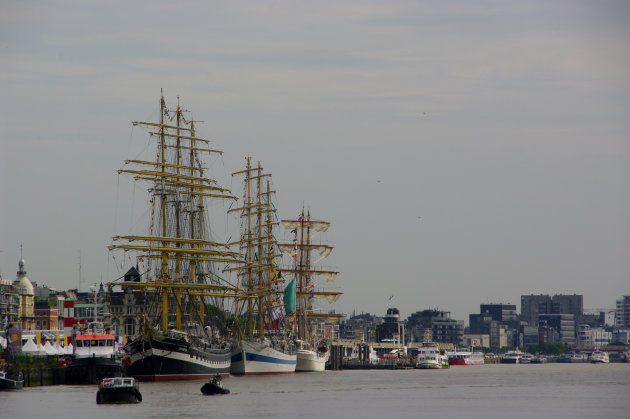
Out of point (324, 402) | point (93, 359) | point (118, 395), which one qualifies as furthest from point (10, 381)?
point (324, 402)

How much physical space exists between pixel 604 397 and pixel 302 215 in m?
88.9

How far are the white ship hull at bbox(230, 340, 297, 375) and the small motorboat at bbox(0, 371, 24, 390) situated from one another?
1719 inches

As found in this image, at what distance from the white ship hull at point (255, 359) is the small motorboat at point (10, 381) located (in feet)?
143

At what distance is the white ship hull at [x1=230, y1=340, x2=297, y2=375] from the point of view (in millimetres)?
145375

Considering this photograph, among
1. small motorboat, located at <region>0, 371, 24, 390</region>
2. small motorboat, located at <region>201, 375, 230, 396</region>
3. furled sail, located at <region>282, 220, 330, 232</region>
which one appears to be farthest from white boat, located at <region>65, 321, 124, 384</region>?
furled sail, located at <region>282, 220, 330, 232</region>

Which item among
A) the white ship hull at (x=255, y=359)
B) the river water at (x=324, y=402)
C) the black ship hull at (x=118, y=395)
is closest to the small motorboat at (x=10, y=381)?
the river water at (x=324, y=402)

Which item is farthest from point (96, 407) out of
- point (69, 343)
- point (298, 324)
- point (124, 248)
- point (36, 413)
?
point (298, 324)

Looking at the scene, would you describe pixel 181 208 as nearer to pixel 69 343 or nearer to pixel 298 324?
pixel 69 343

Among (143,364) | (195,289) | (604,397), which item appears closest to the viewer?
(604,397)

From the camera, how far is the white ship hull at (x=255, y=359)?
477ft

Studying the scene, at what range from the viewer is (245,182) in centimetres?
16100

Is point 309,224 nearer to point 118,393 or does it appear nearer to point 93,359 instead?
point 93,359

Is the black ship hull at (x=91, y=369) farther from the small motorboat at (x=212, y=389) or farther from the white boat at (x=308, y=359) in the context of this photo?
the white boat at (x=308, y=359)

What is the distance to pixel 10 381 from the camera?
338ft
